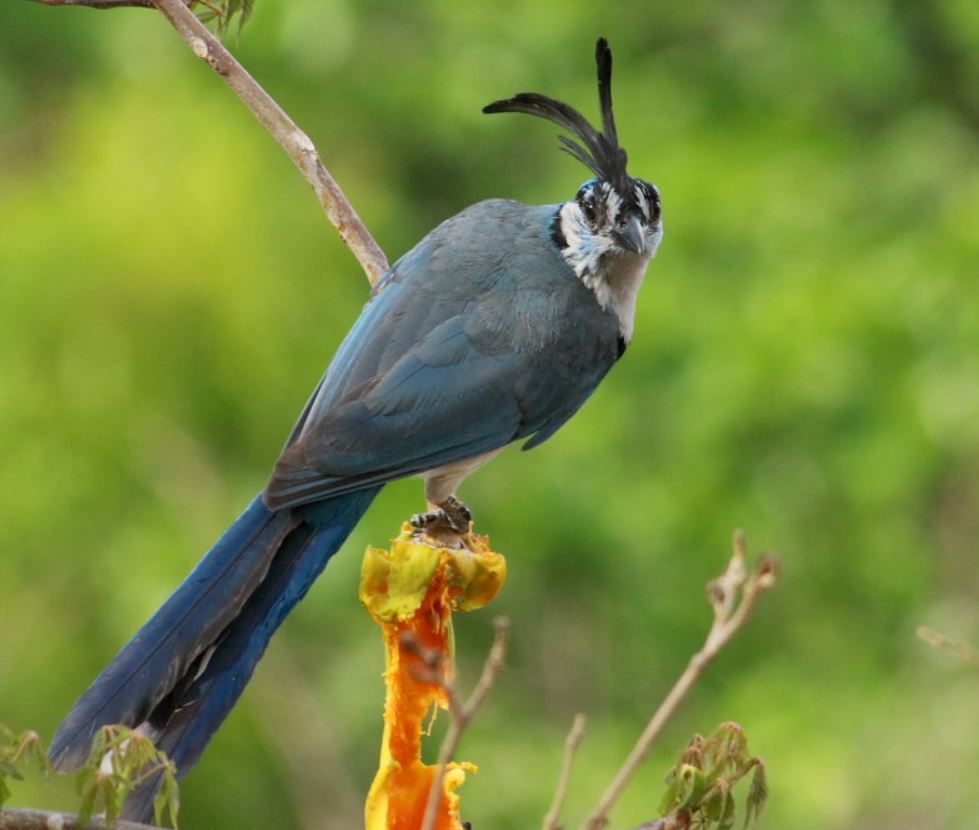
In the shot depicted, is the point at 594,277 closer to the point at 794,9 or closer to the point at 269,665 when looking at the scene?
the point at 269,665

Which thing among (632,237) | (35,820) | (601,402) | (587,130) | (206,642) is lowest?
(35,820)

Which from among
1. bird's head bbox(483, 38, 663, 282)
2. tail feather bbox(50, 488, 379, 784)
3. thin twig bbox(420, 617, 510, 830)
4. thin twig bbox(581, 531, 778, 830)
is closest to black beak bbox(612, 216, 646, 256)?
bird's head bbox(483, 38, 663, 282)

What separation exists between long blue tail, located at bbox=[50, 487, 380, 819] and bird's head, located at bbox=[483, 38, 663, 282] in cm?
79

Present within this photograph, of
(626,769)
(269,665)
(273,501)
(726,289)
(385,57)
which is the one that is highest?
(385,57)

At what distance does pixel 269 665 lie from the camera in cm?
569

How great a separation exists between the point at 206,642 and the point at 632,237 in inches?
45.7

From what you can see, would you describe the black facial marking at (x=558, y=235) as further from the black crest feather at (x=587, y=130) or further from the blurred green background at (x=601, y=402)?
the blurred green background at (x=601, y=402)

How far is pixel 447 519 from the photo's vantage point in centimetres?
246

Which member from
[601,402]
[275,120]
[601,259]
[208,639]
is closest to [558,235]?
[601,259]

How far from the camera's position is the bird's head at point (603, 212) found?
298 centimetres

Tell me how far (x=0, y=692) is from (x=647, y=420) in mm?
2141

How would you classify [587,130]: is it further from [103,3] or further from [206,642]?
[206,642]

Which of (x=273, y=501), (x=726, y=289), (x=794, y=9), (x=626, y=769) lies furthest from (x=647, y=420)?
(x=626, y=769)

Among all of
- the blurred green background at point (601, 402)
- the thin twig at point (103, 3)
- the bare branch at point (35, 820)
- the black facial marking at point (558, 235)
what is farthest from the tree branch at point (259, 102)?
the blurred green background at point (601, 402)
